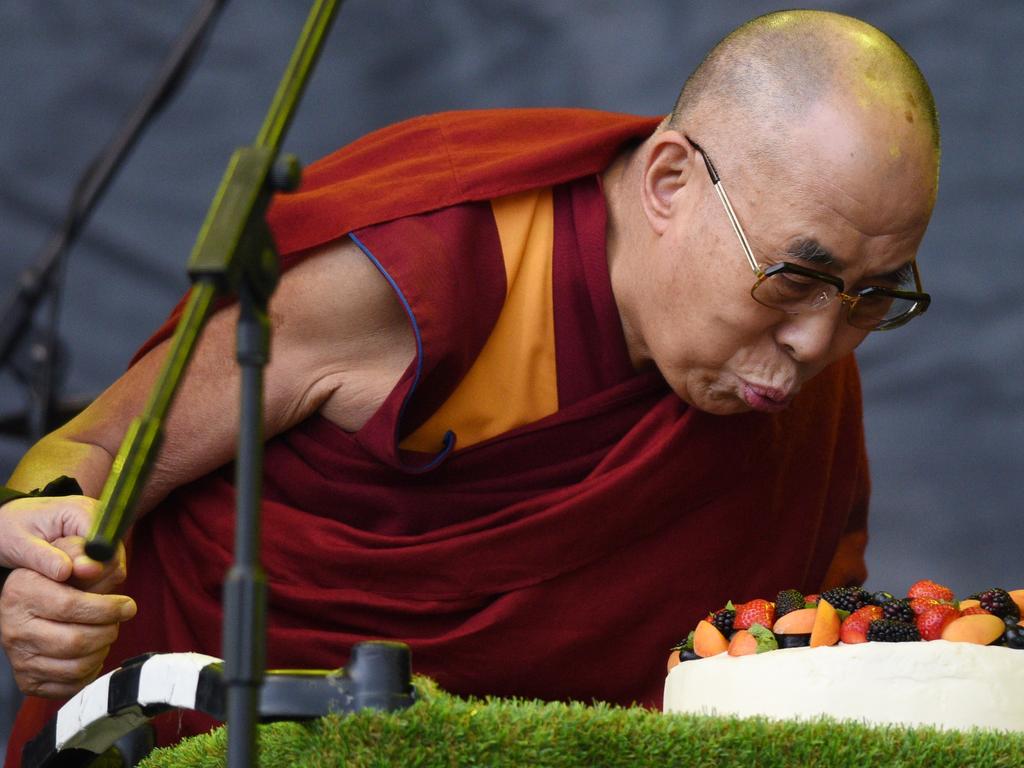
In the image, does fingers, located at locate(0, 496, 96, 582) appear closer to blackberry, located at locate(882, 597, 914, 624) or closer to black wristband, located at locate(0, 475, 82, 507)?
black wristband, located at locate(0, 475, 82, 507)

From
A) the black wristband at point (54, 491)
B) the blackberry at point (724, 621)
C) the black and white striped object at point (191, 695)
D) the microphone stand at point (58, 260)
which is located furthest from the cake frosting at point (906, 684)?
the microphone stand at point (58, 260)

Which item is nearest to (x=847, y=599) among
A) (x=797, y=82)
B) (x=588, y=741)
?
(x=588, y=741)

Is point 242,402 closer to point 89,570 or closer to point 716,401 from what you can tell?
point 89,570

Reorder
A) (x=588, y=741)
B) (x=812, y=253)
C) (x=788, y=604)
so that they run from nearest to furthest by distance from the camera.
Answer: (x=588, y=741) < (x=788, y=604) < (x=812, y=253)

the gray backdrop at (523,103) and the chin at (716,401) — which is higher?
the gray backdrop at (523,103)

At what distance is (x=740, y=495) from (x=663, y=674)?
10.4 inches

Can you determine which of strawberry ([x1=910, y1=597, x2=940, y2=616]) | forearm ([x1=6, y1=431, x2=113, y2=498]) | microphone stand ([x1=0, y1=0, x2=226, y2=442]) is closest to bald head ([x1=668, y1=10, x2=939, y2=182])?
strawberry ([x1=910, y1=597, x2=940, y2=616])

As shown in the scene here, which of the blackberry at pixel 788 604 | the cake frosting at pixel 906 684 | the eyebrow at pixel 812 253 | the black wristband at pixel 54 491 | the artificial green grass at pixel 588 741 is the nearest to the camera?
the artificial green grass at pixel 588 741

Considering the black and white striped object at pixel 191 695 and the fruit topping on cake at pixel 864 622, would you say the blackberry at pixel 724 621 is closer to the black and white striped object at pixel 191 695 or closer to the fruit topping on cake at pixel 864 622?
the fruit topping on cake at pixel 864 622

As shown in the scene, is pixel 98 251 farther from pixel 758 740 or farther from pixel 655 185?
pixel 758 740

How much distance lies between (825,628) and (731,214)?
1.78 ft

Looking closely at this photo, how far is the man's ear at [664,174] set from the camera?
1.72 meters

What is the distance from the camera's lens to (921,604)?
131 centimetres

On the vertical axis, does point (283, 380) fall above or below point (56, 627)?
above
